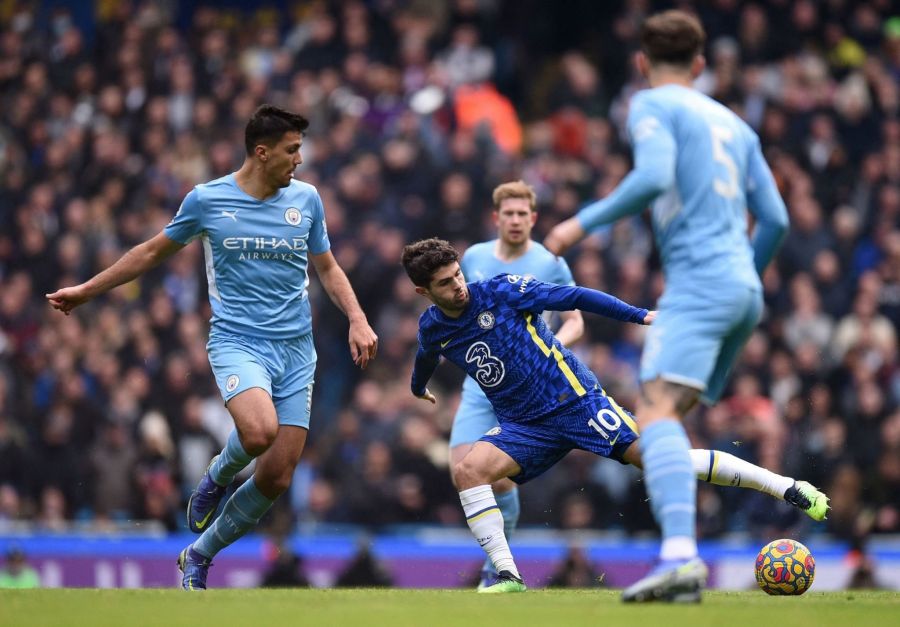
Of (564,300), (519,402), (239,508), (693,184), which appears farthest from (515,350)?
(693,184)

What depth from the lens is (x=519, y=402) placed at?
8.53 metres

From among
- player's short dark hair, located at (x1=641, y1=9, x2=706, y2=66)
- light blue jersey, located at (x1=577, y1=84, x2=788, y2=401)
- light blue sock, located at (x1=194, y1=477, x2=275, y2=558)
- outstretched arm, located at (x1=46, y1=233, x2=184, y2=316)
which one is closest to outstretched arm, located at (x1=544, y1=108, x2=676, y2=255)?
light blue jersey, located at (x1=577, y1=84, x2=788, y2=401)

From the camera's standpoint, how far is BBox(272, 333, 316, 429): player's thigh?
8.56m

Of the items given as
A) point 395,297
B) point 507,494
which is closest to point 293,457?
point 507,494

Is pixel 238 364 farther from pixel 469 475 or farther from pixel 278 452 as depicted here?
pixel 469 475

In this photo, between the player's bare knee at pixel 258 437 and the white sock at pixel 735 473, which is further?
the white sock at pixel 735 473

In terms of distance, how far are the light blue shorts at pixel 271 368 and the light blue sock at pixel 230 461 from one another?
290mm

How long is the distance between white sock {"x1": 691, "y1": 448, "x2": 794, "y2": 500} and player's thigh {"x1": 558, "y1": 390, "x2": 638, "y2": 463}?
0.47m

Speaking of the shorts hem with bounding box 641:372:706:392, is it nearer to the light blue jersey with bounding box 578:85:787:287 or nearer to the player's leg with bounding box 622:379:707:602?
the player's leg with bounding box 622:379:707:602

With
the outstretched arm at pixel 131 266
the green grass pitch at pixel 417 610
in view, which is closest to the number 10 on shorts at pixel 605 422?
the green grass pitch at pixel 417 610

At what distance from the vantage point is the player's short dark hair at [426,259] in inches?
324

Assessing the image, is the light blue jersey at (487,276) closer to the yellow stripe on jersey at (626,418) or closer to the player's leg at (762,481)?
the yellow stripe on jersey at (626,418)

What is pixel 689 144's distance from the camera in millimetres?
6422

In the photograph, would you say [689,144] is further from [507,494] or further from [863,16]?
[863,16]
